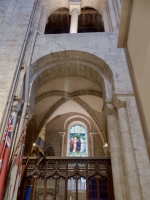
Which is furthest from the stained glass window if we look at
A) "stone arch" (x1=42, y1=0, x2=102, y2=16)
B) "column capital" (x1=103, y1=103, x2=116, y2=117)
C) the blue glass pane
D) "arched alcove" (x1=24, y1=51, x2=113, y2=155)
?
"stone arch" (x1=42, y1=0, x2=102, y2=16)

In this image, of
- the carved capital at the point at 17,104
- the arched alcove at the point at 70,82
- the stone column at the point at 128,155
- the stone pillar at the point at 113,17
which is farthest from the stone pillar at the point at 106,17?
the carved capital at the point at 17,104

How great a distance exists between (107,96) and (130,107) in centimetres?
89

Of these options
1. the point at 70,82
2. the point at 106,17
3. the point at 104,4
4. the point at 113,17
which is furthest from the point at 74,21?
the point at 70,82

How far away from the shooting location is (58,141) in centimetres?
1167

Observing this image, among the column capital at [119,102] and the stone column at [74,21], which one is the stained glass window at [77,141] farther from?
the column capital at [119,102]

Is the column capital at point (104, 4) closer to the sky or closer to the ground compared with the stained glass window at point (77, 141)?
closer to the sky

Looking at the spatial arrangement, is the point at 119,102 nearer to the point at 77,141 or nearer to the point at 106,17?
the point at 106,17

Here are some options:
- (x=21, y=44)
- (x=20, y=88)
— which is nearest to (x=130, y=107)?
(x=20, y=88)

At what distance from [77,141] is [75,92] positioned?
164 inches

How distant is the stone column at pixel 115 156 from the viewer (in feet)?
12.2

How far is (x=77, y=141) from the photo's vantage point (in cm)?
1162

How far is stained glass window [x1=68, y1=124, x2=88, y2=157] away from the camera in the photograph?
11.1 m

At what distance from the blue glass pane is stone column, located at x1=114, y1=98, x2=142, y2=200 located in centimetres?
718

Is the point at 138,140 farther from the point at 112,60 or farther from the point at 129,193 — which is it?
the point at 112,60
